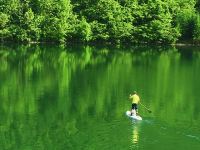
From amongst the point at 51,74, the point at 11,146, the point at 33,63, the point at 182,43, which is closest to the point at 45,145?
the point at 11,146

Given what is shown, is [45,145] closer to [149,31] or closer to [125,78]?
[125,78]

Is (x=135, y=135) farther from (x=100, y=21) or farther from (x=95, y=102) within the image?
(x=100, y=21)

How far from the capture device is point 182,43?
114938 mm

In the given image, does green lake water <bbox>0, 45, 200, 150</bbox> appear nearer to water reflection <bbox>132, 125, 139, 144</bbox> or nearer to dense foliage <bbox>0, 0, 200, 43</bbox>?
water reflection <bbox>132, 125, 139, 144</bbox>

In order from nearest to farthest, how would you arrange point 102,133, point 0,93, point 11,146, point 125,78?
point 11,146 < point 102,133 < point 0,93 < point 125,78

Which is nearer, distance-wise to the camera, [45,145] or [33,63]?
[45,145]

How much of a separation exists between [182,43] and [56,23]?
90.2 feet

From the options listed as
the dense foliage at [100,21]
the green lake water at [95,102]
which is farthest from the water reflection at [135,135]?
the dense foliage at [100,21]

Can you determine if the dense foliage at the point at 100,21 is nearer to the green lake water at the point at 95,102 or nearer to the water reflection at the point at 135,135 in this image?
the green lake water at the point at 95,102

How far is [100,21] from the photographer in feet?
371

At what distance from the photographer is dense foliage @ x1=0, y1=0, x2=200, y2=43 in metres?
104

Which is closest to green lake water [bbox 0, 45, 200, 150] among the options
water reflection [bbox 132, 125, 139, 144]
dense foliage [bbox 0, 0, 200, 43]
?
water reflection [bbox 132, 125, 139, 144]

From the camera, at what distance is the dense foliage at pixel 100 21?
104 m

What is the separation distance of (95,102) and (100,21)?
68336 mm
